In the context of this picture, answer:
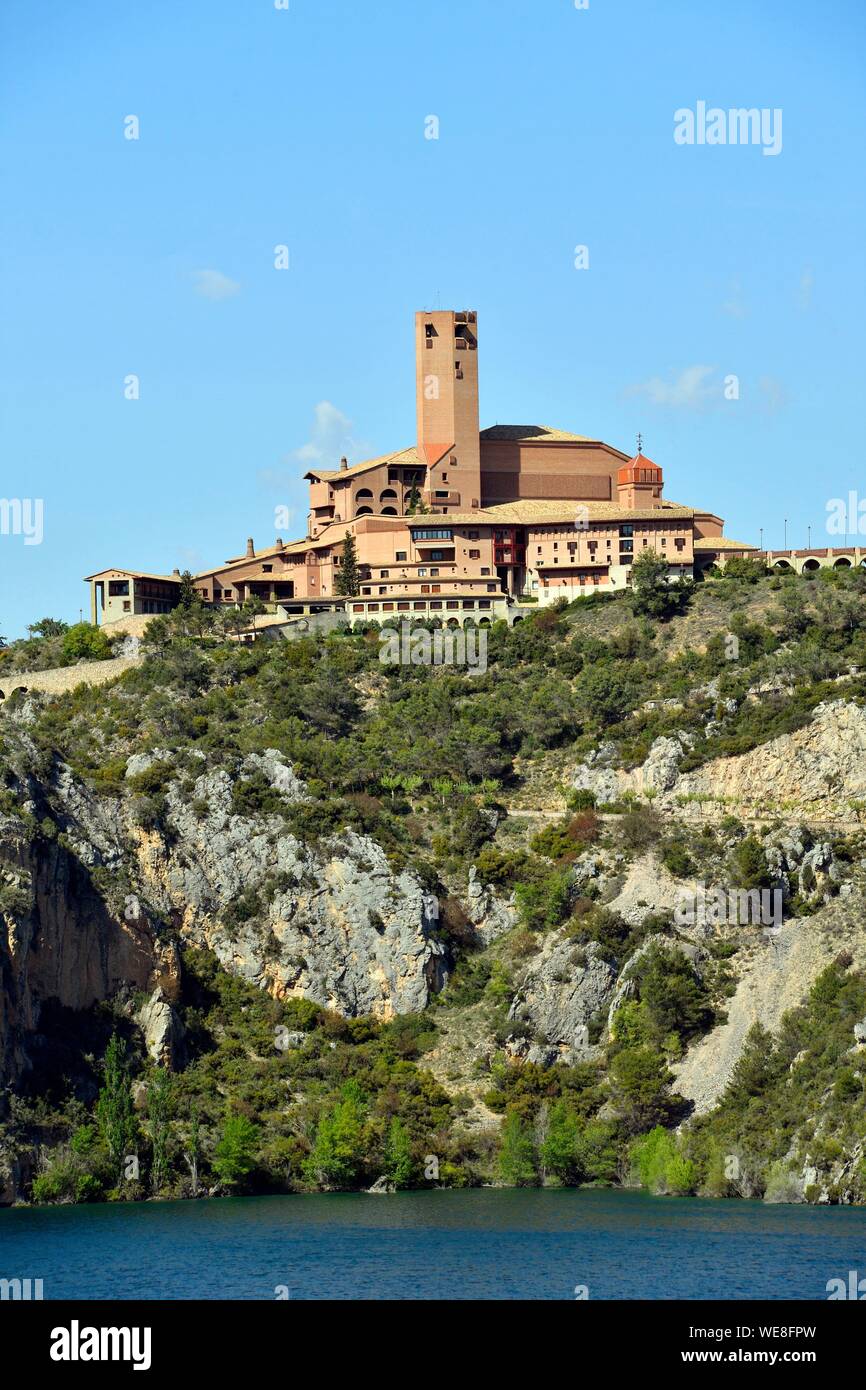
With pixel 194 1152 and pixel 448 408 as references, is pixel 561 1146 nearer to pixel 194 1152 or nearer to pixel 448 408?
pixel 194 1152

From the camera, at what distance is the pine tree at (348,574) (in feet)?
428

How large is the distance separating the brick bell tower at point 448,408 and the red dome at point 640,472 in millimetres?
7428

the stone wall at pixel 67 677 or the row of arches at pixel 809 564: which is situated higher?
the row of arches at pixel 809 564

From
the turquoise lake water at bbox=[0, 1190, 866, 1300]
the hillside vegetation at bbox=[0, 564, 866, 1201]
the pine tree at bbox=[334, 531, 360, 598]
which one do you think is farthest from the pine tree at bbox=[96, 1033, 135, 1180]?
the pine tree at bbox=[334, 531, 360, 598]

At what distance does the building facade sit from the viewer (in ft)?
431

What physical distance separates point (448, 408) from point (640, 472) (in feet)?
33.8

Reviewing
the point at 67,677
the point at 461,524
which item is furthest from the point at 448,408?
the point at 67,677

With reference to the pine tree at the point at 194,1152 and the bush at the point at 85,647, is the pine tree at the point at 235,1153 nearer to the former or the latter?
the pine tree at the point at 194,1152

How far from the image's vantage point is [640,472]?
444 feet

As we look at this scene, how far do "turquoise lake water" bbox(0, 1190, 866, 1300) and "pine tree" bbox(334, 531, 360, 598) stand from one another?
41920 mm

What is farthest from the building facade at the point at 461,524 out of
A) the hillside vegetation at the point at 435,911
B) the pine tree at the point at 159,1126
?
the pine tree at the point at 159,1126

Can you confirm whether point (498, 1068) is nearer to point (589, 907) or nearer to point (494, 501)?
point (589, 907)
